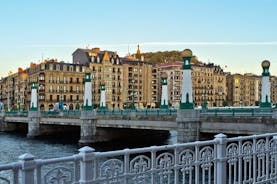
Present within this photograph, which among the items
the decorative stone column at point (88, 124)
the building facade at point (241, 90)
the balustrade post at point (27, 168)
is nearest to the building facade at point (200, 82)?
the building facade at point (241, 90)

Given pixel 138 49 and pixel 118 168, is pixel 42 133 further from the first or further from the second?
pixel 138 49

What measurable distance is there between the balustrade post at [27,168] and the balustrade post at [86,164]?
78 cm

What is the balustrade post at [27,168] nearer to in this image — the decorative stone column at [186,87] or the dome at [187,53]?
the decorative stone column at [186,87]

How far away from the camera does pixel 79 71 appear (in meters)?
108

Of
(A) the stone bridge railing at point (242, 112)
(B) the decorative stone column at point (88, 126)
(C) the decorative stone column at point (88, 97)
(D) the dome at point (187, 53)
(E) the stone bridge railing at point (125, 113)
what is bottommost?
(B) the decorative stone column at point (88, 126)

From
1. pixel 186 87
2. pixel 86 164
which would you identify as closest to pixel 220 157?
pixel 86 164

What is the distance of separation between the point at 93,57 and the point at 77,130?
181 feet

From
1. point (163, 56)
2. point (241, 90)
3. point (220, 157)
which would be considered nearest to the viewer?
point (220, 157)

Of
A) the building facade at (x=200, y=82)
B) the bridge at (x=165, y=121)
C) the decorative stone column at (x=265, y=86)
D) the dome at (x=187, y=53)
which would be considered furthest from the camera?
the building facade at (x=200, y=82)

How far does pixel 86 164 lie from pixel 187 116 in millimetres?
22906

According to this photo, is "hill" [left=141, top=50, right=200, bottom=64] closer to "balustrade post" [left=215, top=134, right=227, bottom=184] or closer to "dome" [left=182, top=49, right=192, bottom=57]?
"dome" [left=182, top=49, right=192, bottom=57]

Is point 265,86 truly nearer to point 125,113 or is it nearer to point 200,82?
point 125,113

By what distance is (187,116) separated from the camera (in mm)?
27922

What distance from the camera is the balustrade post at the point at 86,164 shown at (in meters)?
5.38
